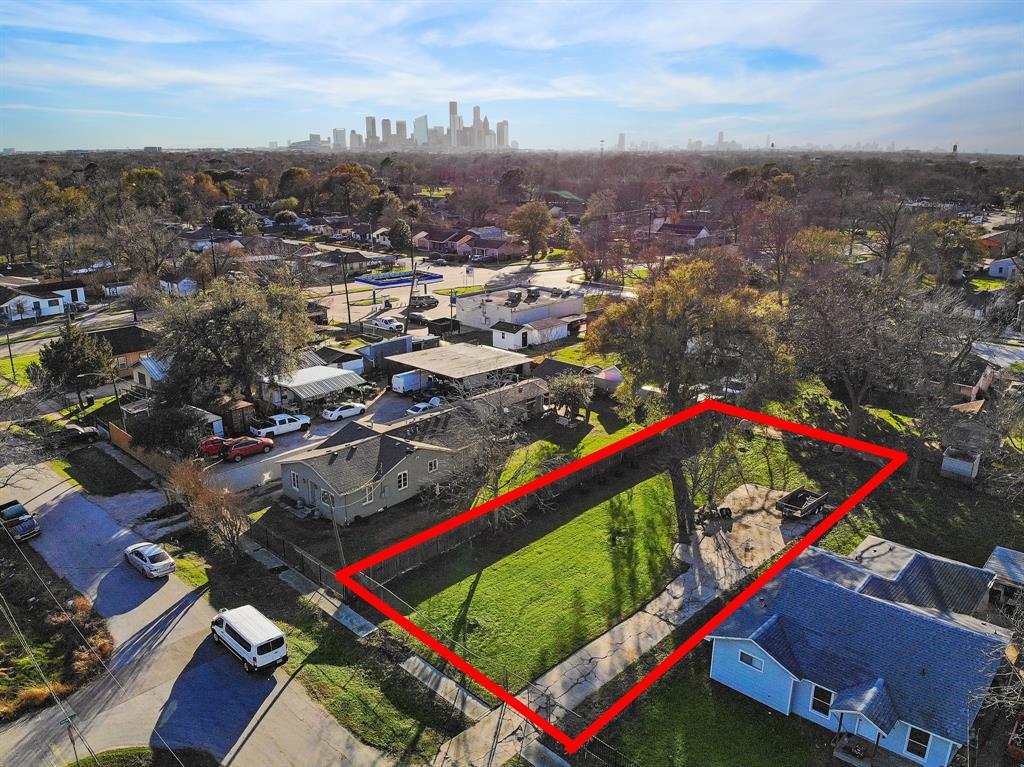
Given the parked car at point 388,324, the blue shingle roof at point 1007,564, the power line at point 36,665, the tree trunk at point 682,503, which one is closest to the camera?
the power line at point 36,665

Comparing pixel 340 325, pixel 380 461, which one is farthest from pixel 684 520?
pixel 340 325

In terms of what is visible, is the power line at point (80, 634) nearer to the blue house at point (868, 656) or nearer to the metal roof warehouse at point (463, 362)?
the blue house at point (868, 656)

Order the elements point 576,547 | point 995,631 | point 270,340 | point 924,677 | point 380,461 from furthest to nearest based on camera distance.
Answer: point 270,340
point 380,461
point 576,547
point 995,631
point 924,677

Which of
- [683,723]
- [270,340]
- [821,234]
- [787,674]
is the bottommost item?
[683,723]

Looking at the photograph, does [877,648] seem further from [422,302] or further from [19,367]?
[422,302]

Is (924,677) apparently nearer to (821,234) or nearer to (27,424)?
(27,424)

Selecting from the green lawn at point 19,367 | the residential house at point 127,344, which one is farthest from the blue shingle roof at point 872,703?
the green lawn at point 19,367
